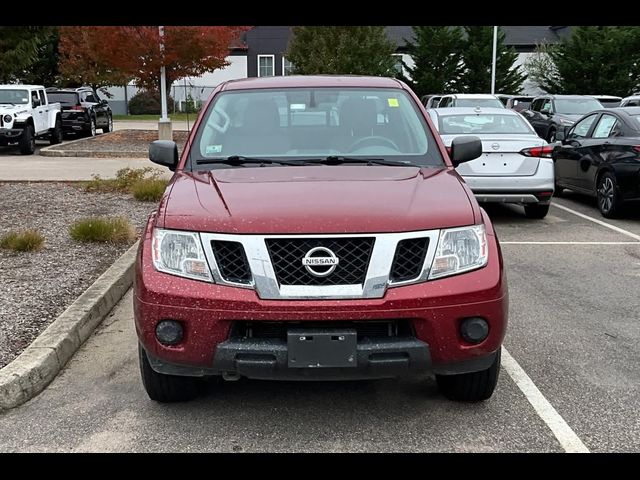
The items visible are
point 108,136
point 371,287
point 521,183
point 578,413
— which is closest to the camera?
point 371,287

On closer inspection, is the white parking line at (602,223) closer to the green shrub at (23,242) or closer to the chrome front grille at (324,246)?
the chrome front grille at (324,246)

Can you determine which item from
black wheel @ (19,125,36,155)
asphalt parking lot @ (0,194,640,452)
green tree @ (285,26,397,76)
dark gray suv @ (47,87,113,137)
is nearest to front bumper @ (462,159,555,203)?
asphalt parking lot @ (0,194,640,452)

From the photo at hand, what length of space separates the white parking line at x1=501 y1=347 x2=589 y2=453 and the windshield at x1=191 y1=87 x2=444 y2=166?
1.36 meters

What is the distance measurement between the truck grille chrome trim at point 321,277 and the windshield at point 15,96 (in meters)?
18.2

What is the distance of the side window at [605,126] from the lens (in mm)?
10133

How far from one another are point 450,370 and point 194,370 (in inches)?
48.9

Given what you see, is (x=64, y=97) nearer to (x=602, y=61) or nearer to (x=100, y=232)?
Result: (x=100, y=232)

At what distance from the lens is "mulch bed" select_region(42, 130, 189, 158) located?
1825 cm

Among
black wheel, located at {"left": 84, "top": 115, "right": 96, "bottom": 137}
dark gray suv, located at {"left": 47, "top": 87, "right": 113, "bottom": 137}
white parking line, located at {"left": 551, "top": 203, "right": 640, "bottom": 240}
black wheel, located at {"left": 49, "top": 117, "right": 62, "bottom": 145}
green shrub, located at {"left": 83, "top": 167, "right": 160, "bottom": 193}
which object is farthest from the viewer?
black wheel, located at {"left": 84, "top": 115, "right": 96, "bottom": 137}

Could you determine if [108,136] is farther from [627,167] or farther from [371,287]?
[371,287]

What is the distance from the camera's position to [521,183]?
9.27 meters

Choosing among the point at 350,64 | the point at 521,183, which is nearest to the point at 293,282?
the point at 521,183

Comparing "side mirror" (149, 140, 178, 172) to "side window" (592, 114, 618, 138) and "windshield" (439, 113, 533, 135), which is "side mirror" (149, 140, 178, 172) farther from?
"side window" (592, 114, 618, 138)

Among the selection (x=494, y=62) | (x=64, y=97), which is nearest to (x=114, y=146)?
(x=64, y=97)
